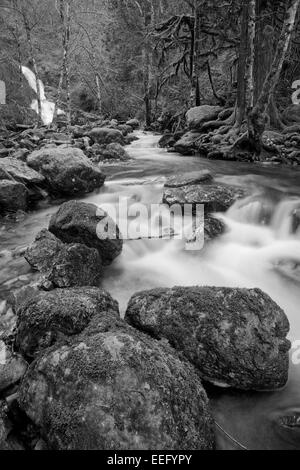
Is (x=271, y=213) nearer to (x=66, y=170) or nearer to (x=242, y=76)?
(x=66, y=170)

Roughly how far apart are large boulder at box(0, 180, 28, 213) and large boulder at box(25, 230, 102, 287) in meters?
2.50

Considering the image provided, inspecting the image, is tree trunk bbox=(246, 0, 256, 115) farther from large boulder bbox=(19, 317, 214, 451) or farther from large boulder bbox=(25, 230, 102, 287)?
large boulder bbox=(19, 317, 214, 451)

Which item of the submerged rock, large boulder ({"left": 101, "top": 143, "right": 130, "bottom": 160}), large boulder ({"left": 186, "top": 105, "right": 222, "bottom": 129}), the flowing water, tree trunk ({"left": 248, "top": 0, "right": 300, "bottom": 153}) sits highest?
tree trunk ({"left": 248, "top": 0, "right": 300, "bottom": 153})

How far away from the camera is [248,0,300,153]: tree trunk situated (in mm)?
8703

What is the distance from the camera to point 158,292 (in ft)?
11.7

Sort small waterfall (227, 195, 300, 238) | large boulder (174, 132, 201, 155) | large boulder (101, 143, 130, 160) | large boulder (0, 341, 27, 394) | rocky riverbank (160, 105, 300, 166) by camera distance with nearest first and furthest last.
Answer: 1. large boulder (0, 341, 27, 394)
2. small waterfall (227, 195, 300, 238)
3. rocky riverbank (160, 105, 300, 166)
4. large boulder (101, 143, 130, 160)
5. large boulder (174, 132, 201, 155)

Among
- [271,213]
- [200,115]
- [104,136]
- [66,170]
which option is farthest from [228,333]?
[200,115]

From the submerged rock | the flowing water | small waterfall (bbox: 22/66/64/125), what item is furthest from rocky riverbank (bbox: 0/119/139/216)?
small waterfall (bbox: 22/66/64/125)

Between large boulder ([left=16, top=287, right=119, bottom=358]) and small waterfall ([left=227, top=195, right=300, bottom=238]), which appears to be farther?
small waterfall ([left=227, top=195, right=300, bottom=238])

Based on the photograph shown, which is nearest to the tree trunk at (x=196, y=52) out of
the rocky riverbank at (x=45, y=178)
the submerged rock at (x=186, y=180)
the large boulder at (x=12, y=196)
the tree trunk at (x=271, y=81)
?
the tree trunk at (x=271, y=81)

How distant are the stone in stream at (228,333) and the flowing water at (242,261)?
191 millimetres

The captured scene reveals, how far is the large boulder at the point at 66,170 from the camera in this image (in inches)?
319

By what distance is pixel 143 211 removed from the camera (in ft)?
24.4
